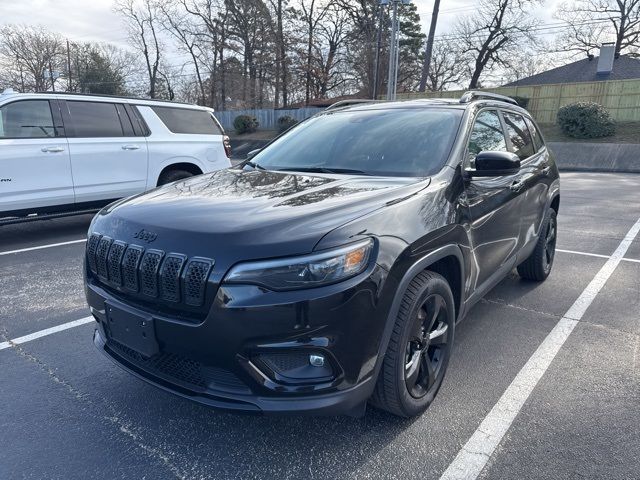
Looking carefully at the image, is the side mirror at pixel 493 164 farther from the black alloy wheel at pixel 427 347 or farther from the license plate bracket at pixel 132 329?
the license plate bracket at pixel 132 329

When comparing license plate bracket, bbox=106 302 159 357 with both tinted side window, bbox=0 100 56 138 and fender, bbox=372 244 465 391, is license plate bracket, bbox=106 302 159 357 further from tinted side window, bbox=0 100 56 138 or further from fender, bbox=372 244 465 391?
tinted side window, bbox=0 100 56 138

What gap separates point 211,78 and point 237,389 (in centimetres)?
5090

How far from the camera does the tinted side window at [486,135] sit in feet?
10.7

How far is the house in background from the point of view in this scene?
105ft

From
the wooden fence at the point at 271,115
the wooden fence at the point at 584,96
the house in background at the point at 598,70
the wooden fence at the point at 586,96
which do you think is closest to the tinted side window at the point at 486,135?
the wooden fence at the point at 584,96

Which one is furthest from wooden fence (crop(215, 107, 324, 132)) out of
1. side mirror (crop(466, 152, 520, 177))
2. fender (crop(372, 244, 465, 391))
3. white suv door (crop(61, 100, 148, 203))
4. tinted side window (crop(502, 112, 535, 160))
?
fender (crop(372, 244, 465, 391))

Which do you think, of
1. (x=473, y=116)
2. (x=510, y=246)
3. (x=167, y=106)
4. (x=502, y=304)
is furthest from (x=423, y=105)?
(x=167, y=106)

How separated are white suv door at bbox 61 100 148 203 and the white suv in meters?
0.01

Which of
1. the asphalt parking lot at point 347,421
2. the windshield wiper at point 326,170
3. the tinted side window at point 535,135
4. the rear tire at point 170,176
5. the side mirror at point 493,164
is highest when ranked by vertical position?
the tinted side window at point 535,135

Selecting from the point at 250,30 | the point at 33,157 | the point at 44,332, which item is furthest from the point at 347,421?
the point at 250,30

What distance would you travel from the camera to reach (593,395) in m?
2.83

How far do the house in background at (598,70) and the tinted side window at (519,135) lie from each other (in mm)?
33601

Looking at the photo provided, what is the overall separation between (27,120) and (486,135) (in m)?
5.83

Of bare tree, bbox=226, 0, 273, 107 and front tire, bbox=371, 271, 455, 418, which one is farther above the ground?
bare tree, bbox=226, 0, 273, 107
